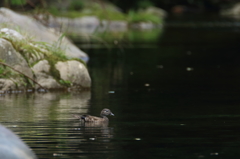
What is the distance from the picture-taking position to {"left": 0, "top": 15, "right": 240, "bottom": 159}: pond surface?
8180 millimetres

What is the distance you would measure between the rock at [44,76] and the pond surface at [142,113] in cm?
44

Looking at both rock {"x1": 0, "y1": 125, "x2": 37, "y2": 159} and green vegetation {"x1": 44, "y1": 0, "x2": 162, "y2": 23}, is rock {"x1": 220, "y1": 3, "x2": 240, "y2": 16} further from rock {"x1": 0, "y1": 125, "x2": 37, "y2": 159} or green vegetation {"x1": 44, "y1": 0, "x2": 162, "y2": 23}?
rock {"x1": 0, "y1": 125, "x2": 37, "y2": 159}

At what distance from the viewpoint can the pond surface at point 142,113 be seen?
8.18 m

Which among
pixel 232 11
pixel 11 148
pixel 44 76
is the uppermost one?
pixel 232 11

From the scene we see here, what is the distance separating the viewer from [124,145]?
8391 mm

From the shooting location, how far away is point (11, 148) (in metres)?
6.53

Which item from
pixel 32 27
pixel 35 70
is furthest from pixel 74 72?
pixel 32 27

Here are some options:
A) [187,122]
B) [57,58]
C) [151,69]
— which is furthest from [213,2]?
[187,122]

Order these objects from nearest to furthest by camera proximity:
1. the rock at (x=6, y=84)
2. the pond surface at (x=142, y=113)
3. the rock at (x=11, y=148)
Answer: the rock at (x=11, y=148)
the pond surface at (x=142, y=113)
the rock at (x=6, y=84)

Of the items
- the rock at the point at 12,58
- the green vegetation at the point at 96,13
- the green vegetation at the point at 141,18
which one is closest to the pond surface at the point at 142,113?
the rock at the point at 12,58

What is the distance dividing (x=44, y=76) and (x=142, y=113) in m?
3.86

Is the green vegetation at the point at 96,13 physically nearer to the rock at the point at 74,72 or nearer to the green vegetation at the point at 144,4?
the green vegetation at the point at 144,4

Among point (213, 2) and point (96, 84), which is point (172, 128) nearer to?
point (96, 84)

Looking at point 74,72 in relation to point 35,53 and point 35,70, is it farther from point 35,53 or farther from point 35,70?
point 35,53
